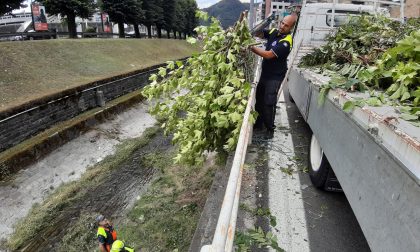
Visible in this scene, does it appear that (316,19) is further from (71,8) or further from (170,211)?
(71,8)

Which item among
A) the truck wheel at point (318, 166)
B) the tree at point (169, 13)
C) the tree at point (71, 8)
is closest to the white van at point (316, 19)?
the truck wheel at point (318, 166)

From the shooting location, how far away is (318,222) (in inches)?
141

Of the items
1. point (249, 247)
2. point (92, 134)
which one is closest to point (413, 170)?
point (249, 247)

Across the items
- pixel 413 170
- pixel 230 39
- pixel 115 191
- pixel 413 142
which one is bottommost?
pixel 115 191

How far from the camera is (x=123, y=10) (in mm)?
30156

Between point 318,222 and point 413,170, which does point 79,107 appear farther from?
point 413,170

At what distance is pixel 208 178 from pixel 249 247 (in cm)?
389

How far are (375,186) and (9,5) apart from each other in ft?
78.8

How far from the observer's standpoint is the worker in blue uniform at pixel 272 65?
16.1ft

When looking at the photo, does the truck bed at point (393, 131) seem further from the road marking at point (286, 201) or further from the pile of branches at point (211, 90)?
the pile of branches at point (211, 90)

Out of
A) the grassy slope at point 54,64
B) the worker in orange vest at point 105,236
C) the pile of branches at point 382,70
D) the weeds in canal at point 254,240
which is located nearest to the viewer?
the pile of branches at point 382,70

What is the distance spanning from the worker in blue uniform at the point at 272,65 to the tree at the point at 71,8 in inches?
861

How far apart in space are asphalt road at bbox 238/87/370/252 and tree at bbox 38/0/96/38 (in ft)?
74.1

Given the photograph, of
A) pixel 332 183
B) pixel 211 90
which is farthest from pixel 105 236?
pixel 332 183
